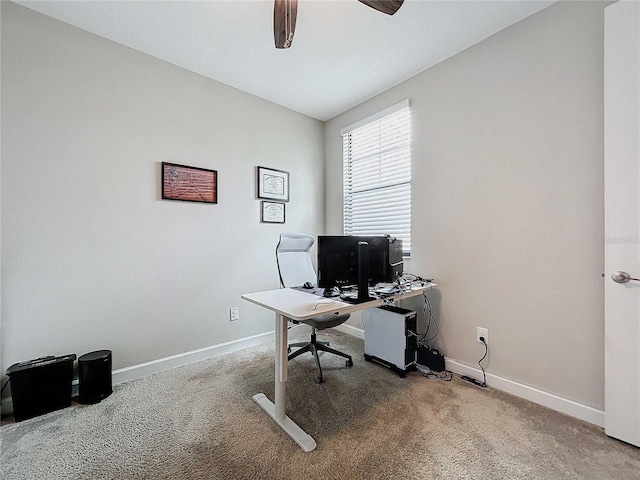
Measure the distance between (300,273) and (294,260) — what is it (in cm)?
14

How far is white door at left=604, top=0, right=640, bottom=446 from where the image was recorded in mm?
1436

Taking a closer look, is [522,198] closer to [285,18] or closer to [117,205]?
[285,18]

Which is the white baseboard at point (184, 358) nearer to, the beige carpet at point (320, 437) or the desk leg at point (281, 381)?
the beige carpet at point (320, 437)

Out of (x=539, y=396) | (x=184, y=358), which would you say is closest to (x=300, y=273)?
(x=184, y=358)

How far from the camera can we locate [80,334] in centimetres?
196

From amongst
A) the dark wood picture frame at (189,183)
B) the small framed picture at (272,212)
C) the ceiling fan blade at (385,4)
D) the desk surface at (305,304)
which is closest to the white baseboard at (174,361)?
the desk surface at (305,304)

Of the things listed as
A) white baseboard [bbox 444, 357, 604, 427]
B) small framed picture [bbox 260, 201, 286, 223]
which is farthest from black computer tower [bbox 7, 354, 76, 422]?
white baseboard [bbox 444, 357, 604, 427]

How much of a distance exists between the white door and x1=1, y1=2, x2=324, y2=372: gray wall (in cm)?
269

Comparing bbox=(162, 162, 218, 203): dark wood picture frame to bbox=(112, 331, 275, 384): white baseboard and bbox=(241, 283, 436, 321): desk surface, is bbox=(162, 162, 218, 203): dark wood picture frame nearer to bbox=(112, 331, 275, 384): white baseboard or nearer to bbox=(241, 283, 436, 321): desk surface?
bbox=(241, 283, 436, 321): desk surface

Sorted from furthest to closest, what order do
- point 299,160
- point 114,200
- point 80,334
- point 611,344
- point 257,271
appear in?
point 299,160 → point 257,271 → point 114,200 → point 80,334 → point 611,344

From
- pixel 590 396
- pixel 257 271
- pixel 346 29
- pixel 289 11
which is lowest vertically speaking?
pixel 590 396

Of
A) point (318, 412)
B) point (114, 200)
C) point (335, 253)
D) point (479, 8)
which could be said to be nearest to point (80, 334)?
point (114, 200)

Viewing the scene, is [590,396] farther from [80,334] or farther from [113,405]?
[80,334]

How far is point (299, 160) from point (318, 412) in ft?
8.71
